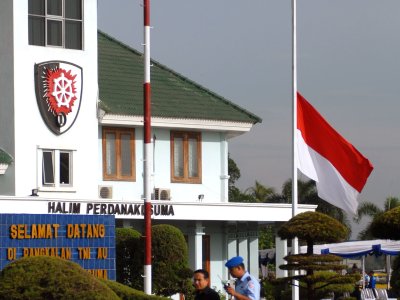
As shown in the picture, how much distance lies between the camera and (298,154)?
34.0m

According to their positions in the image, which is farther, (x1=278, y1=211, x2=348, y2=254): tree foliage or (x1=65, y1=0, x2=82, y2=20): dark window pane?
(x1=65, y1=0, x2=82, y2=20): dark window pane

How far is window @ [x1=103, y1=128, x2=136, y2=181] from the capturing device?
41.1 m

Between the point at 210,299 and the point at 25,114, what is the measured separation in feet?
69.0

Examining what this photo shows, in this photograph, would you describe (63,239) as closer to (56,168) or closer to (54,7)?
(56,168)

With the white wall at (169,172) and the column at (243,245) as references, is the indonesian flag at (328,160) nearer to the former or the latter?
the white wall at (169,172)

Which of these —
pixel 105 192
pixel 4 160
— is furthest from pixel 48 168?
pixel 105 192

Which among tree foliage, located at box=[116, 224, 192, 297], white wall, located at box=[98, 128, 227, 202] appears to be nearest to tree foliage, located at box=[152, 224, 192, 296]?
tree foliage, located at box=[116, 224, 192, 297]

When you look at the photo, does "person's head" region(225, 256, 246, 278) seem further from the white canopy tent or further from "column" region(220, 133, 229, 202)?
the white canopy tent

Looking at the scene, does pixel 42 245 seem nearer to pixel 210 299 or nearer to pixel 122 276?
pixel 122 276

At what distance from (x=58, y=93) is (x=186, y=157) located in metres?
7.52

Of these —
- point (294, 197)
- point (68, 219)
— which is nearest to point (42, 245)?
point (68, 219)

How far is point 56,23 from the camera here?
36.8 m

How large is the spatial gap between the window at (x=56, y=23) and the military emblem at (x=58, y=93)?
2.26 feet

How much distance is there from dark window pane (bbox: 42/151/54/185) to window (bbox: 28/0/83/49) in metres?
3.34
